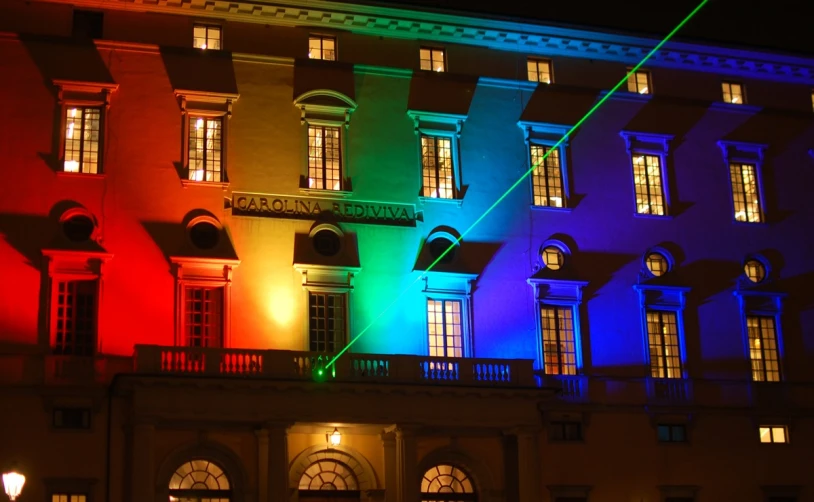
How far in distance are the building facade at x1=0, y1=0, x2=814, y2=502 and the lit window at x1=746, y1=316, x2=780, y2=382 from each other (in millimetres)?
114

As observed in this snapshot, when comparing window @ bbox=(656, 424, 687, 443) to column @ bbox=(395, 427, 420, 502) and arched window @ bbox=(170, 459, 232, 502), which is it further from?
arched window @ bbox=(170, 459, 232, 502)

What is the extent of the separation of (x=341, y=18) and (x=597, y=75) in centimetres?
985

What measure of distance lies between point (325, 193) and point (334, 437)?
318 inches

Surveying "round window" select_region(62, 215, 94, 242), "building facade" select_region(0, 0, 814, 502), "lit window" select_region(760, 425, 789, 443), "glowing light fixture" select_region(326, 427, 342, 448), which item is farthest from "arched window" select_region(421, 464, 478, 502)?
"round window" select_region(62, 215, 94, 242)

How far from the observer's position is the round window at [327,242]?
39.6 meters

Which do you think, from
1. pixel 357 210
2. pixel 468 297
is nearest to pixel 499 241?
pixel 468 297

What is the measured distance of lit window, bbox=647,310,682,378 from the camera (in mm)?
42531

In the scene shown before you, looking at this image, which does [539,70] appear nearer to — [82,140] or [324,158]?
[324,158]

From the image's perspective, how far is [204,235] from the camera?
126ft

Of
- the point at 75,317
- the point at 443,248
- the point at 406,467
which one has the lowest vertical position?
the point at 406,467

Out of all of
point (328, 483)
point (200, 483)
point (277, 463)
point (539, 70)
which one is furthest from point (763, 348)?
point (200, 483)

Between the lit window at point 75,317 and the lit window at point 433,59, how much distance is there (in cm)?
1404

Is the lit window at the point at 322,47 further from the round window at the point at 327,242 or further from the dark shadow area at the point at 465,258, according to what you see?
the dark shadow area at the point at 465,258

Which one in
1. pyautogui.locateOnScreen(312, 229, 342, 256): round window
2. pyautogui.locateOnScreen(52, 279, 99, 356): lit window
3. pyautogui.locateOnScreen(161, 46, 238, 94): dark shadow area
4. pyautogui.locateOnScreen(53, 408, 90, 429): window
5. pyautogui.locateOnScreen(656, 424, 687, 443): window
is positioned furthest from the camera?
pyautogui.locateOnScreen(656, 424, 687, 443): window
